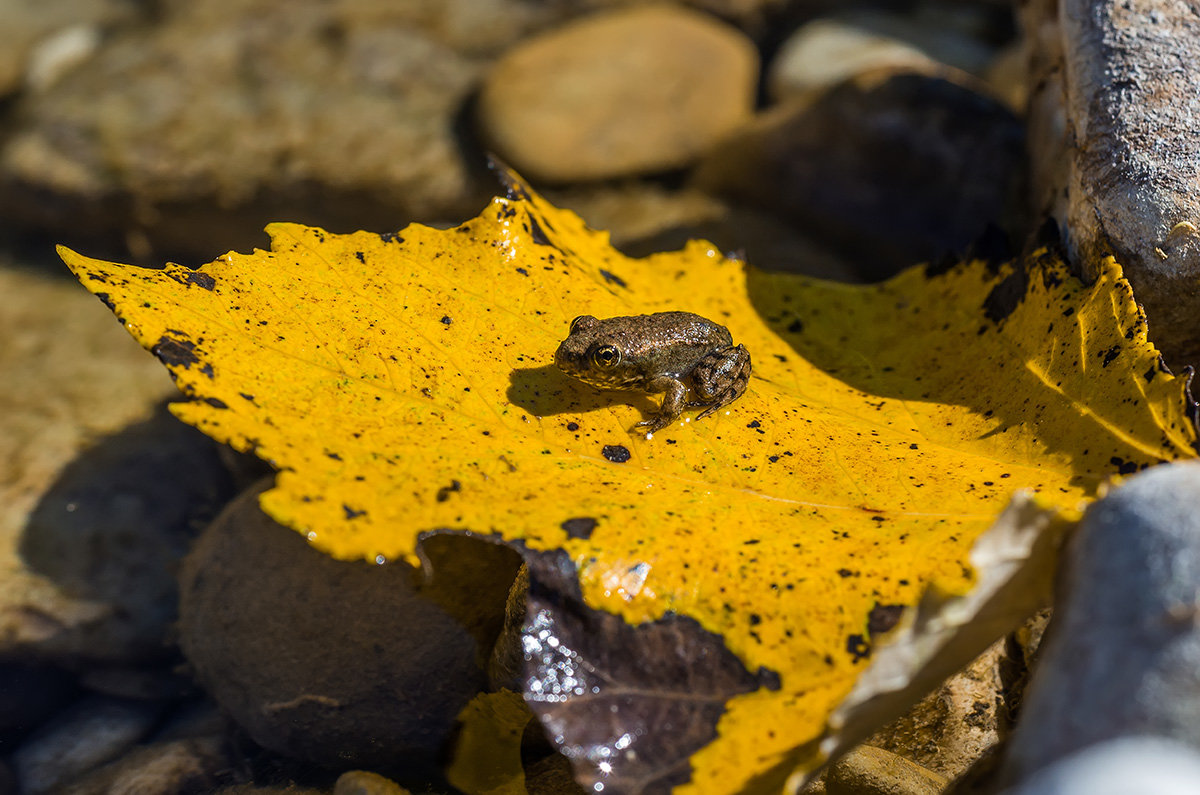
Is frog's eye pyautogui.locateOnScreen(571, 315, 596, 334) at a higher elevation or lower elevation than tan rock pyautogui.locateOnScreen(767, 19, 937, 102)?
lower

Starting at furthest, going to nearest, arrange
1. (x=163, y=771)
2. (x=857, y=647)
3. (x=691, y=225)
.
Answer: (x=691, y=225), (x=163, y=771), (x=857, y=647)

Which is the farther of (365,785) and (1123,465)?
(365,785)

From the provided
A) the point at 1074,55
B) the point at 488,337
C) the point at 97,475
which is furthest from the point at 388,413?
the point at 97,475

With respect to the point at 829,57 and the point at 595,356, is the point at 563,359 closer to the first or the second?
the point at 595,356

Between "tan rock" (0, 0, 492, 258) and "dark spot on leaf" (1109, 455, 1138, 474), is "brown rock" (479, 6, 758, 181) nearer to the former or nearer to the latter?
"tan rock" (0, 0, 492, 258)

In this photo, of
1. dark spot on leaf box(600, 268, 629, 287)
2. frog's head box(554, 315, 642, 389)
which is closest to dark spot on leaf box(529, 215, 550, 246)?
dark spot on leaf box(600, 268, 629, 287)

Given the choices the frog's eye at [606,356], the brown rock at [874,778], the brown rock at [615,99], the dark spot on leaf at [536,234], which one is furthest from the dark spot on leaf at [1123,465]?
the brown rock at [615,99]

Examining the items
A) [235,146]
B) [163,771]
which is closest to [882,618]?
[163,771]
